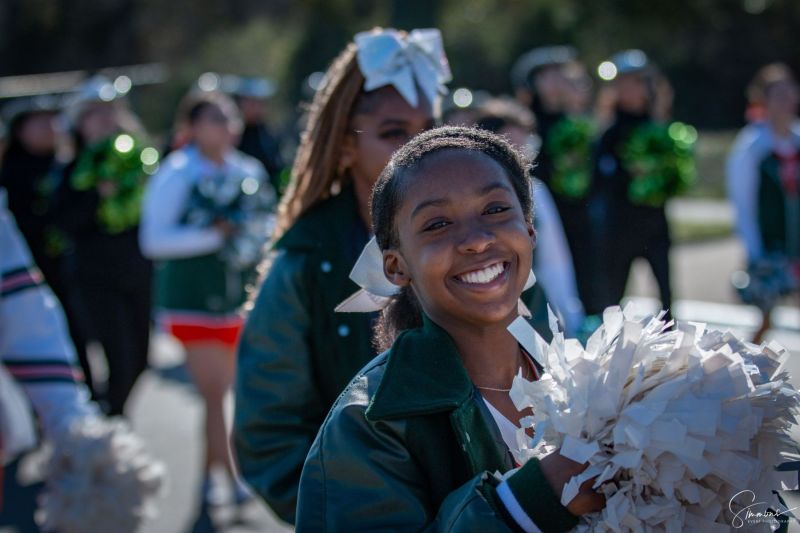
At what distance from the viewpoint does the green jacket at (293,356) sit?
310 centimetres

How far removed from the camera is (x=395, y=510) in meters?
2.02

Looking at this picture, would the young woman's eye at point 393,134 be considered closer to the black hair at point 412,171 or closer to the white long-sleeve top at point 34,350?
the black hair at point 412,171

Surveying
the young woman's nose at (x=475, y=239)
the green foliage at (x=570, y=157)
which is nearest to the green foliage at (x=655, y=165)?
the green foliage at (x=570, y=157)

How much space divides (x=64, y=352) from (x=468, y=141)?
6.76ft

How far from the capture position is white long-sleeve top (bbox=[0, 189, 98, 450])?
3.76 meters

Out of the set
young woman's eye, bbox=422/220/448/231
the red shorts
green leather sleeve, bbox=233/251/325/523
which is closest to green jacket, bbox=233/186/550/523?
green leather sleeve, bbox=233/251/325/523

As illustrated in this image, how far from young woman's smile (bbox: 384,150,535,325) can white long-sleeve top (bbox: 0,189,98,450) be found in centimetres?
193

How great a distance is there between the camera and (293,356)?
315cm

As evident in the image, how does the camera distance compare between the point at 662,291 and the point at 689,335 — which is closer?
the point at 689,335

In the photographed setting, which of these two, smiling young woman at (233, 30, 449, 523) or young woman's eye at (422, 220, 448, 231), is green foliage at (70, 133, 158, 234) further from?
young woman's eye at (422, 220, 448, 231)

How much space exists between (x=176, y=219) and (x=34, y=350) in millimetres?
2900

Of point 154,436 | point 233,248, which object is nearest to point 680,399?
point 233,248

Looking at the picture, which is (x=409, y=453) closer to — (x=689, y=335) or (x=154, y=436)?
(x=689, y=335)

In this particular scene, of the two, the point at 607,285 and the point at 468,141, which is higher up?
the point at 468,141
